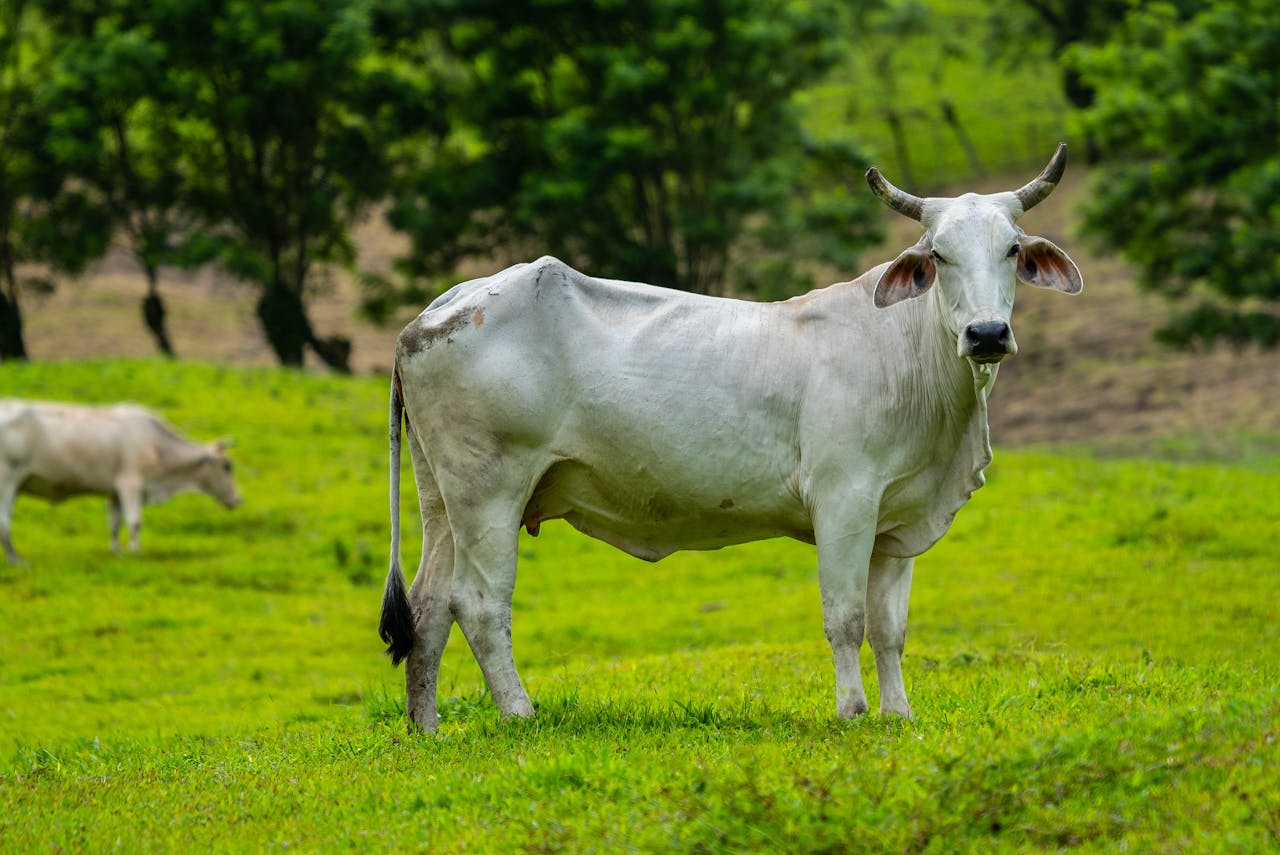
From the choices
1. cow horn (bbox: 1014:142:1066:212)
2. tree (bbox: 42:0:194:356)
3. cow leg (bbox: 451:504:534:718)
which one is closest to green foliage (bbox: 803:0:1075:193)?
tree (bbox: 42:0:194:356)

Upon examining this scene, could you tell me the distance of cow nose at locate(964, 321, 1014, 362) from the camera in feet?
25.5

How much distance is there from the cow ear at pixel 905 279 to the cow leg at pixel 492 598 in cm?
237

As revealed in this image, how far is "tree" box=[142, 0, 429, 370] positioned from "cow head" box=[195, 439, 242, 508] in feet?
41.9

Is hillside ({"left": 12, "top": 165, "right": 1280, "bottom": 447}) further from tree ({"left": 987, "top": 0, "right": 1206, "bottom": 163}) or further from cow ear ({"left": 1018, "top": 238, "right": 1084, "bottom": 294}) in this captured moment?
cow ear ({"left": 1018, "top": 238, "right": 1084, "bottom": 294})

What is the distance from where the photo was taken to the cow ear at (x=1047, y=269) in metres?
8.40

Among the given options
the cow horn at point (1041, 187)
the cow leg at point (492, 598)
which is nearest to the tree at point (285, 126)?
the cow leg at point (492, 598)

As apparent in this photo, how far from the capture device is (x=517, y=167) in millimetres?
36969

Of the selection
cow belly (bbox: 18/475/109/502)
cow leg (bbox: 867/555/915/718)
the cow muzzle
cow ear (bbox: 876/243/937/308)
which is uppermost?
cow ear (bbox: 876/243/937/308)

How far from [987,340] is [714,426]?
1617 mm

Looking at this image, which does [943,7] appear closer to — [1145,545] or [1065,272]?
[1145,545]

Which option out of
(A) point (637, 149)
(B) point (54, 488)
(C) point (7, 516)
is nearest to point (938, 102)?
(A) point (637, 149)

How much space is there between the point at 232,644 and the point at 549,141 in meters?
20.0

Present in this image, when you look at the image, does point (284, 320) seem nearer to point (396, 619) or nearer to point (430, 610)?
point (430, 610)

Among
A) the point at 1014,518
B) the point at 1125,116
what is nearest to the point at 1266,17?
the point at 1125,116
